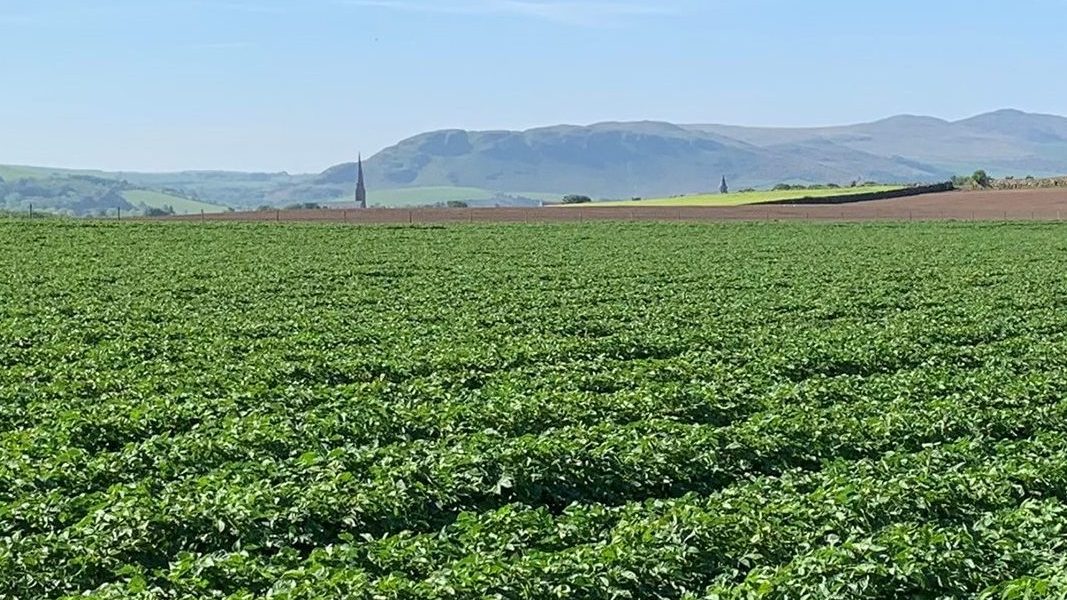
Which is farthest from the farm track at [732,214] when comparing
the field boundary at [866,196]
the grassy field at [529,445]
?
the grassy field at [529,445]

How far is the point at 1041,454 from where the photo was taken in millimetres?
13852

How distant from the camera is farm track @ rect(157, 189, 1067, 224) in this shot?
87.3 meters

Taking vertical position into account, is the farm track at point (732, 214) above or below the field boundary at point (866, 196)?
below

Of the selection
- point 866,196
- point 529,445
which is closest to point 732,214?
point 866,196

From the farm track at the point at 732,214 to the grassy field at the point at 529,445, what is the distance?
186ft

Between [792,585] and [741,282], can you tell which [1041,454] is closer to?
[792,585]

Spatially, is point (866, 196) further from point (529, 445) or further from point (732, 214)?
point (529, 445)

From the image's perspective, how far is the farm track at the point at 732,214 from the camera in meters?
87.3

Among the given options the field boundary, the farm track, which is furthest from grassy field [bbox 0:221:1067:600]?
the field boundary

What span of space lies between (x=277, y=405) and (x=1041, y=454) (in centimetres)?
894

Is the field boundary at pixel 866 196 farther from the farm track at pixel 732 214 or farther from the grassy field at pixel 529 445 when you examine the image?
the grassy field at pixel 529 445

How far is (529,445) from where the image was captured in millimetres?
13383

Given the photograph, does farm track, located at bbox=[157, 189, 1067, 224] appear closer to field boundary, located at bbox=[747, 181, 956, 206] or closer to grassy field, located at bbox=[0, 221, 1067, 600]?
field boundary, located at bbox=[747, 181, 956, 206]

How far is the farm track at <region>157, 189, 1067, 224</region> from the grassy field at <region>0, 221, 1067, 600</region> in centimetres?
5678
